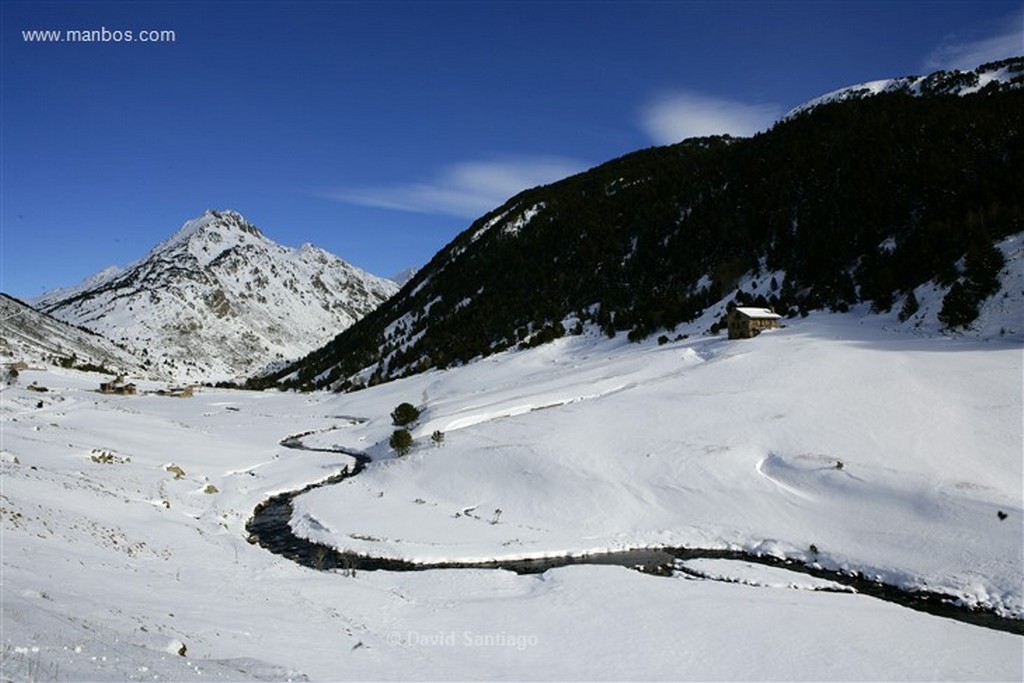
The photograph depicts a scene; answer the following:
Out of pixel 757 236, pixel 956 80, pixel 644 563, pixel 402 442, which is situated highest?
pixel 956 80

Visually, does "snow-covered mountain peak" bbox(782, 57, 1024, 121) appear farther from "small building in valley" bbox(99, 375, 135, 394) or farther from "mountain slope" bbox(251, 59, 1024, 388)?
"small building in valley" bbox(99, 375, 135, 394)

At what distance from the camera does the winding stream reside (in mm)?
20906

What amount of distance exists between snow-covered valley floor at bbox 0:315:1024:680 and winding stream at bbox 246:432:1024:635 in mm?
665

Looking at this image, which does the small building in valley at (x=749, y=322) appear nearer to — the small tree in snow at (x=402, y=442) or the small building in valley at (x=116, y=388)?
the small tree in snow at (x=402, y=442)

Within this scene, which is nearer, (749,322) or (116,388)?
(749,322)

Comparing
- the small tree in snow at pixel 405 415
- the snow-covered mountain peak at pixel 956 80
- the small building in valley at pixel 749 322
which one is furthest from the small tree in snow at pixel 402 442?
the snow-covered mountain peak at pixel 956 80

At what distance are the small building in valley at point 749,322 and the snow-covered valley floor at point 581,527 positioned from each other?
4834 millimetres

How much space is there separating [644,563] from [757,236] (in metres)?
69.3

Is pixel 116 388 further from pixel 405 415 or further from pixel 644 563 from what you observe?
pixel 644 563

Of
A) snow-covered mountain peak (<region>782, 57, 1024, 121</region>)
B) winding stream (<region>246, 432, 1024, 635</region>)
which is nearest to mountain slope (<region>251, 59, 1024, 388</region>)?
snow-covered mountain peak (<region>782, 57, 1024, 121</region>)

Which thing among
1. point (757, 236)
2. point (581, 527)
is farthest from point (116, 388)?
point (757, 236)

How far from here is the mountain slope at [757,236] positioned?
193ft

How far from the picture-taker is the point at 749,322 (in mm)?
58750

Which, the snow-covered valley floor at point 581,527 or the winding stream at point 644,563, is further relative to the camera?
the winding stream at point 644,563
